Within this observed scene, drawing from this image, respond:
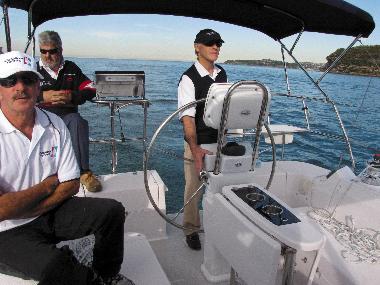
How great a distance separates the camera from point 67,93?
8.55 ft

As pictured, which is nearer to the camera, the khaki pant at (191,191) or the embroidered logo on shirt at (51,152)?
the embroidered logo on shirt at (51,152)

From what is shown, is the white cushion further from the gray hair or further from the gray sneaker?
the gray hair

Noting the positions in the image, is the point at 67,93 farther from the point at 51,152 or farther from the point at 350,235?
the point at 350,235

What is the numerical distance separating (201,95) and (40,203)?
122cm

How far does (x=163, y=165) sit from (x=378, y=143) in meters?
6.09

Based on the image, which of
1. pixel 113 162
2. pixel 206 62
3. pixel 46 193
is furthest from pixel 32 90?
pixel 113 162

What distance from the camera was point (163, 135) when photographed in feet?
28.4

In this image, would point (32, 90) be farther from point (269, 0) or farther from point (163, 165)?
point (163, 165)

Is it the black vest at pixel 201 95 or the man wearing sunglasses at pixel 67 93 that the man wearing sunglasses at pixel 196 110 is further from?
the man wearing sunglasses at pixel 67 93

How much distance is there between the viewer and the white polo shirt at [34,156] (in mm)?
1438

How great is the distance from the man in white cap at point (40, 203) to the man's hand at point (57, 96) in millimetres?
1004

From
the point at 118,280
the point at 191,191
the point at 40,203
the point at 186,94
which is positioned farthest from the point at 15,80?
the point at 191,191

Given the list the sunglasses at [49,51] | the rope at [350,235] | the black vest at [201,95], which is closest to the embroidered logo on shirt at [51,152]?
the black vest at [201,95]

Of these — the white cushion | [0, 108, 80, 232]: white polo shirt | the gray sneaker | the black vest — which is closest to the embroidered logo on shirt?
[0, 108, 80, 232]: white polo shirt
